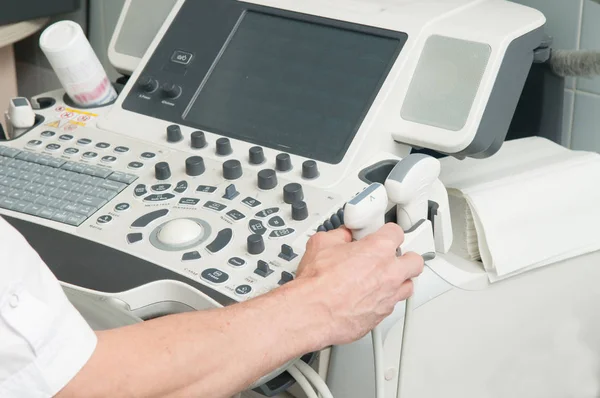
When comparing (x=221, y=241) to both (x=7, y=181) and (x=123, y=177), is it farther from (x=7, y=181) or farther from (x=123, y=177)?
(x=7, y=181)

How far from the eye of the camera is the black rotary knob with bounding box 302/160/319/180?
3.17 feet

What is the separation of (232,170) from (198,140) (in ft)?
0.31

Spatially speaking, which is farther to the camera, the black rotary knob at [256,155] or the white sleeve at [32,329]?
the black rotary knob at [256,155]

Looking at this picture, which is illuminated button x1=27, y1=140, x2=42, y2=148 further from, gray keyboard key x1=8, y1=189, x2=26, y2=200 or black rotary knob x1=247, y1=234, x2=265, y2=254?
black rotary knob x1=247, y1=234, x2=265, y2=254

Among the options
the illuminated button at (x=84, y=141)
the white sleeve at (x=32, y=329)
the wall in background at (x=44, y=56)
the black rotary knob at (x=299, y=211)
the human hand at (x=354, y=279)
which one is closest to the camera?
the white sleeve at (x=32, y=329)

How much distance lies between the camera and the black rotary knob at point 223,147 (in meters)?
1.03

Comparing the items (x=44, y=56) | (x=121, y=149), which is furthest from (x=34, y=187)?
(x=44, y=56)

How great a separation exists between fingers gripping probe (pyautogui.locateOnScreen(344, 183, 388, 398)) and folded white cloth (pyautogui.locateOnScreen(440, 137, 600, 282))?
17 centimetres

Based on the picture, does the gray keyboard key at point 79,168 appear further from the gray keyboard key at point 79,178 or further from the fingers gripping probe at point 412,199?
the fingers gripping probe at point 412,199

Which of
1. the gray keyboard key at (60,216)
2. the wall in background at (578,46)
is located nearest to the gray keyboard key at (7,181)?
the gray keyboard key at (60,216)

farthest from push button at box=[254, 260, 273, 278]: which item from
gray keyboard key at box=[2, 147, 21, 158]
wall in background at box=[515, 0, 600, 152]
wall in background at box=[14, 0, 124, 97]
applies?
wall in background at box=[14, 0, 124, 97]

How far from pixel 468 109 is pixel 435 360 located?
299 millimetres

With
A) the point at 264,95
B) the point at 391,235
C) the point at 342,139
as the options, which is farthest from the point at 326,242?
the point at 264,95

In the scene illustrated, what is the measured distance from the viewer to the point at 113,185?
99cm
